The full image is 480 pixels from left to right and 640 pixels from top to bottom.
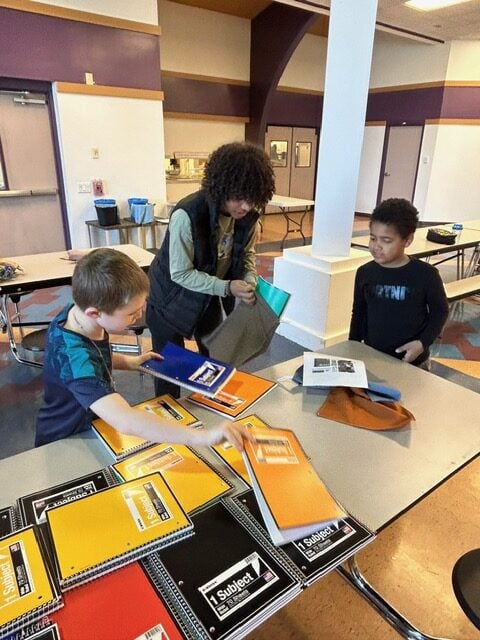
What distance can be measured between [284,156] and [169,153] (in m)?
3.08

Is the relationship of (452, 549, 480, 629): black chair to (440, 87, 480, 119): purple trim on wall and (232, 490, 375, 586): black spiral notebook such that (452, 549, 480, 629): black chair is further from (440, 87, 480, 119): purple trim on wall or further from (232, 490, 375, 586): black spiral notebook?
(440, 87, 480, 119): purple trim on wall

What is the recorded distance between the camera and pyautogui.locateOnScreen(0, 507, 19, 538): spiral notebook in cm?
79

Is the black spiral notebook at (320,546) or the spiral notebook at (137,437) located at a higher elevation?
the spiral notebook at (137,437)

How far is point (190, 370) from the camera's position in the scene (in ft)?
4.37

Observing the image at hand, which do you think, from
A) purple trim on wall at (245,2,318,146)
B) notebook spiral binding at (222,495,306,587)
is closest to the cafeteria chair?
notebook spiral binding at (222,495,306,587)

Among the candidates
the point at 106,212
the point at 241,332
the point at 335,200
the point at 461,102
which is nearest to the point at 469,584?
the point at 241,332

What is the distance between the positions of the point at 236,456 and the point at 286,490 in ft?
0.60

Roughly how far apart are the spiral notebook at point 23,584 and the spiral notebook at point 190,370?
58 centimetres

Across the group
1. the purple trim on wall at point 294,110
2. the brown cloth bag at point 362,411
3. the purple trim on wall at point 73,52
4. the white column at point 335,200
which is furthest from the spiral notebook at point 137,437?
the purple trim on wall at point 294,110

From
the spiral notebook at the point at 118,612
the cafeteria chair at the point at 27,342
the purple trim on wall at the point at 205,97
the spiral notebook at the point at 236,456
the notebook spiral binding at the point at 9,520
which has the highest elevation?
the purple trim on wall at the point at 205,97

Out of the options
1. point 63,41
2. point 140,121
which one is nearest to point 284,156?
point 140,121

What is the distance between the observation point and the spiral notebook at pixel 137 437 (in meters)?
1.03

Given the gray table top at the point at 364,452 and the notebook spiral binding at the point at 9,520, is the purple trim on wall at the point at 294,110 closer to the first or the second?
the gray table top at the point at 364,452

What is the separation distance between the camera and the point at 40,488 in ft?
3.02
